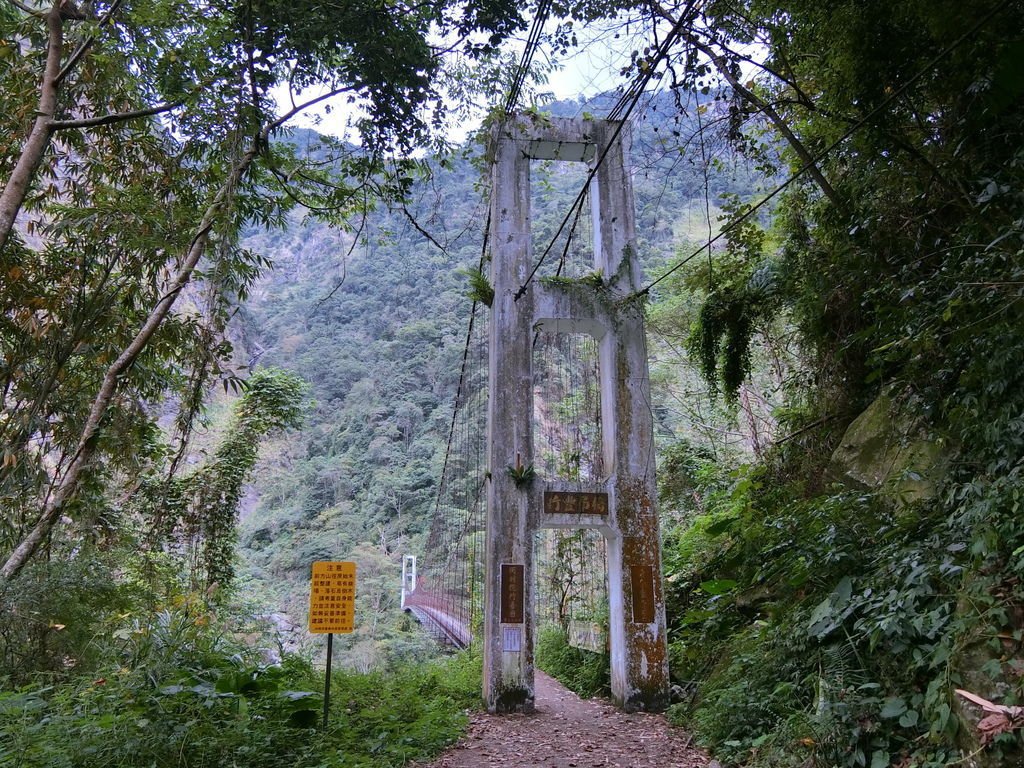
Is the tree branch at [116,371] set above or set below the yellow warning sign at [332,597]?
above

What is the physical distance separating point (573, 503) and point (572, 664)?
2738 millimetres

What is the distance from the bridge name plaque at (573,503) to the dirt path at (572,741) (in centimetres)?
168

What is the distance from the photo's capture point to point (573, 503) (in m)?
5.82

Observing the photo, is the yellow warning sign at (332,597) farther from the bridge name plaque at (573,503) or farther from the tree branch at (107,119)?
the tree branch at (107,119)

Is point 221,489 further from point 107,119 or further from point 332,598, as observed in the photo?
point 107,119

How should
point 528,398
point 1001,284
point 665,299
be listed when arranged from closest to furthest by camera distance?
point 1001,284, point 528,398, point 665,299

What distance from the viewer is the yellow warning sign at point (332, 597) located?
3.98m

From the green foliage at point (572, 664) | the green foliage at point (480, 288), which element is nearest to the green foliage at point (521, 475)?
the green foliage at point (480, 288)

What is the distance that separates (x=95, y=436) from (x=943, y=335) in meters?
4.17

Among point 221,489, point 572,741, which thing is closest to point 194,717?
point 572,741

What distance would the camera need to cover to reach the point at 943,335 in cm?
275

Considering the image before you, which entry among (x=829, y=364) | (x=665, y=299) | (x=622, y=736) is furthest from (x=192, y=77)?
(x=665, y=299)

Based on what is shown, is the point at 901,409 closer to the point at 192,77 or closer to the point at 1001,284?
the point at 1001,284

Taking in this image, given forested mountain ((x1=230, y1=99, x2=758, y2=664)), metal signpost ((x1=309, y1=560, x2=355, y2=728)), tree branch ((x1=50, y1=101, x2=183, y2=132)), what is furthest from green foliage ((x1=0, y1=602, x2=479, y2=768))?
forested mountain ((x1=230, y1=99, x2=758, y2=664))
